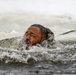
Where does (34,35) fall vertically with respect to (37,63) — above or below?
above

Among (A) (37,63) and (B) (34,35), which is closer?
(A) (37,63)

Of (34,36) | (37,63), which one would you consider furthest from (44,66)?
(34,36)

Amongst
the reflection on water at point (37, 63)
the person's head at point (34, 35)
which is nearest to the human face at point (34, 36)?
the person's head at point (34, 35)

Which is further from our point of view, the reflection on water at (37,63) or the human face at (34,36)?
the human face at (34,36)

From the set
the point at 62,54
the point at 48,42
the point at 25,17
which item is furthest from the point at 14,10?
the point at 62,54

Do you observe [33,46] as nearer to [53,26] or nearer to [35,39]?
[35,39]

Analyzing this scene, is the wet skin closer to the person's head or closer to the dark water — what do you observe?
the person's head

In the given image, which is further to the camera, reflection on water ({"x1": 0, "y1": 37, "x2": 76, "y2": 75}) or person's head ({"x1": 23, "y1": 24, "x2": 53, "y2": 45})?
person's head ({"x1": 23, "y1": 24, "x2": 53, "y2": 45})

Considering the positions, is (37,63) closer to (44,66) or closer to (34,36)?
(44,66)

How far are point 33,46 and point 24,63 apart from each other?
2.04 meters

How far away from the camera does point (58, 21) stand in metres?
14.5

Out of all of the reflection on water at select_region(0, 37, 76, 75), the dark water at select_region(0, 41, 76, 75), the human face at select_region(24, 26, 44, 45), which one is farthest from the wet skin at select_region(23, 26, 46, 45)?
the dark water at select_region(0, 41, 76, 75)

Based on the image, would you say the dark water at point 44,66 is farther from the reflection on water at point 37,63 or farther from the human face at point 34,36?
the human face at point 34,36

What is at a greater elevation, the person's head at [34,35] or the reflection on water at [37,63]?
the person's head at [34,35]
